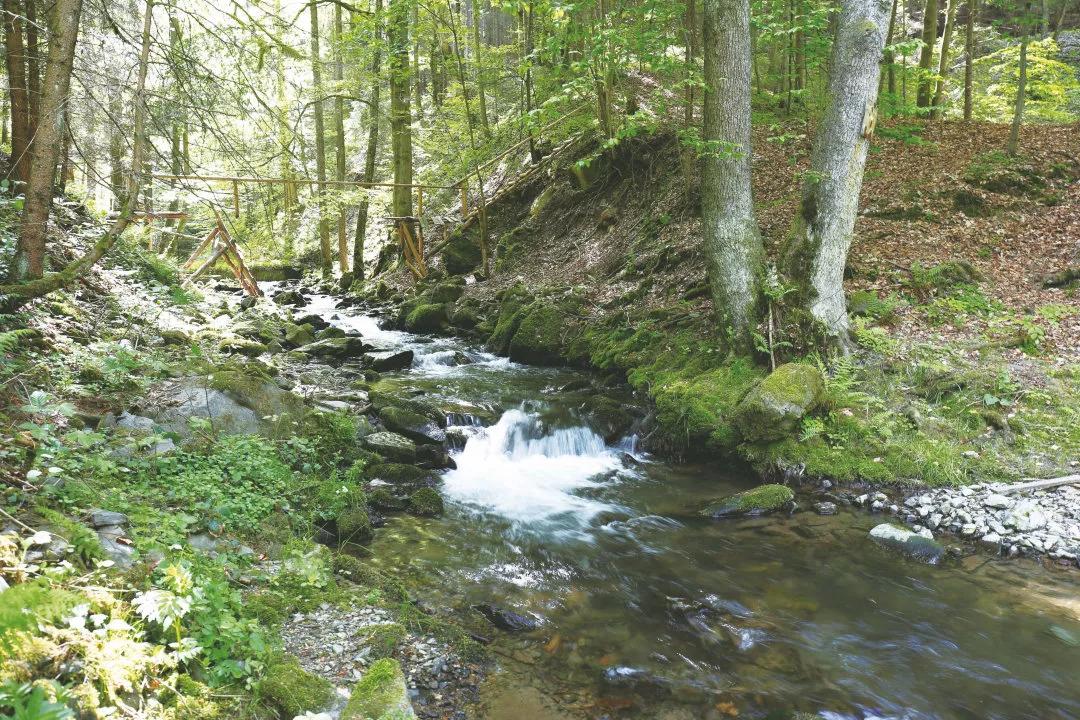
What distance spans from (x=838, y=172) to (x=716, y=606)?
558 centimetres

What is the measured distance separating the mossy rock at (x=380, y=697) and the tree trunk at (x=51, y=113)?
4.42m

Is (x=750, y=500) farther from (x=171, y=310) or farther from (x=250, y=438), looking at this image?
(x=171, y=310)

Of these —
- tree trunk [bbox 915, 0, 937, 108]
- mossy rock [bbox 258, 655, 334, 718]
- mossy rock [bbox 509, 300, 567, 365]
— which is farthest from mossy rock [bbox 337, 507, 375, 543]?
tree trunk [bbox 915, 0, 937, 108]

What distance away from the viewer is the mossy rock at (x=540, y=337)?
11.8m

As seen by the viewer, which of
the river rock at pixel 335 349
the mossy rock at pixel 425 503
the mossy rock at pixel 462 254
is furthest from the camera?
the mossy rock at pixel 462 254

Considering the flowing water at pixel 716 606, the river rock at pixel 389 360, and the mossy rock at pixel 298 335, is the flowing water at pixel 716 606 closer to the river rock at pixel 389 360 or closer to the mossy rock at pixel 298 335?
the river rock at pixel 389 360

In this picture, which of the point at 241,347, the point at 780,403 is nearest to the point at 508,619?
the point at 780,403

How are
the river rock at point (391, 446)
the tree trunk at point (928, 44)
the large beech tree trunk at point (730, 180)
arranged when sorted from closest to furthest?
the river rock at point (391, 446), the large beech tree trunk at point (730, 180), the tree trunk at point (928, 44)

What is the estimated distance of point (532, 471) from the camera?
7.91 metres

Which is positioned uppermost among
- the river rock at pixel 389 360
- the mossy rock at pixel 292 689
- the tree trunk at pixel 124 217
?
the tree trunk at pixel 124 217

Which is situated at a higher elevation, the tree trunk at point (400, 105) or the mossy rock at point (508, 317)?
the tree trunk at point (400, 105)

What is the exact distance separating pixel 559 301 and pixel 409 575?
26.6 ft

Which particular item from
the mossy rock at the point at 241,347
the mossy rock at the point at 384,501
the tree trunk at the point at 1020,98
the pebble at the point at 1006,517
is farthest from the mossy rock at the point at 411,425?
the tree trunk at the point at 1020,98

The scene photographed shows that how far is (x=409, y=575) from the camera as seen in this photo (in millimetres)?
5000
